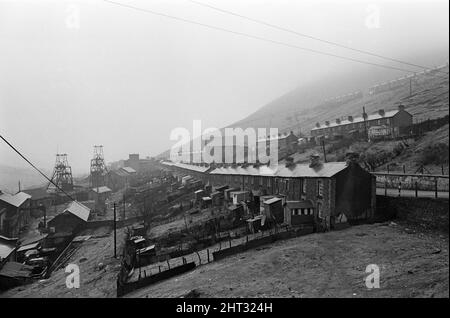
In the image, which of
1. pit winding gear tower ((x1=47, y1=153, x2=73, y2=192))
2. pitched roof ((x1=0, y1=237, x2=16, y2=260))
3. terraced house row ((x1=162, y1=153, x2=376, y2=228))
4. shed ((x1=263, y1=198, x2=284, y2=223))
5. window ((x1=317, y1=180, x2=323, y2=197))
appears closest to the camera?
terraced house row ((x1=162, y1=153, x2=376, y2=228))

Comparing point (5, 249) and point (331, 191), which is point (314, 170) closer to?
point (331, 191)

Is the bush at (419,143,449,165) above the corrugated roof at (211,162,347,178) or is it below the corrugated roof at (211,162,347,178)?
above

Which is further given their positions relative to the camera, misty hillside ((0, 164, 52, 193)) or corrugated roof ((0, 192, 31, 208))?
misty hillside ((0, 164, 52, 193))

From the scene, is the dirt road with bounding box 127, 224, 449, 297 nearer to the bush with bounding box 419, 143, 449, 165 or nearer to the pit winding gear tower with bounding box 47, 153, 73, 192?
the bush with bounding box 419, 143, 449, 165

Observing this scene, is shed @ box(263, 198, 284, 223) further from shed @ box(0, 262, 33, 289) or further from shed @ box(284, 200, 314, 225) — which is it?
shed @ box(0, 262, 33, 289)

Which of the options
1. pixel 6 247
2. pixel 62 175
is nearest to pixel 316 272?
pixel 6 247

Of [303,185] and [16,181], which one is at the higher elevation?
[303,185]

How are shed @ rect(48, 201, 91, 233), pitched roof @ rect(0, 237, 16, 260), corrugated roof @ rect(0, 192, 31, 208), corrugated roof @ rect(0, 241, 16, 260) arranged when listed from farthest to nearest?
corrugated roof @ rect(0, 192, 31, 208), shed @ rect(48, 201, 91, 233), pitched roof @ rect(0, 237, 16, 260), corrugated roof @ rect(0, 241, 16, 260)

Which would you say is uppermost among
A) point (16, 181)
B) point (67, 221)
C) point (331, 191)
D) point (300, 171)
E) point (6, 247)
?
point (300, 171)

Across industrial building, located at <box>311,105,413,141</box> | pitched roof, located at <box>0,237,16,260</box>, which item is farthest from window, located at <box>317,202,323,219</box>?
industrial building, located at <box>311,105,413,141</box>

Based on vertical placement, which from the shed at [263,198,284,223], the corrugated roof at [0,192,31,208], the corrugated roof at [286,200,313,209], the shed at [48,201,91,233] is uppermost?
the corrugated roof at [286,200,313,209]

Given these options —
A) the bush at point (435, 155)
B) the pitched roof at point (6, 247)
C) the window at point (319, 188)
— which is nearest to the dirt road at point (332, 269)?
the window at point (319, 188)
